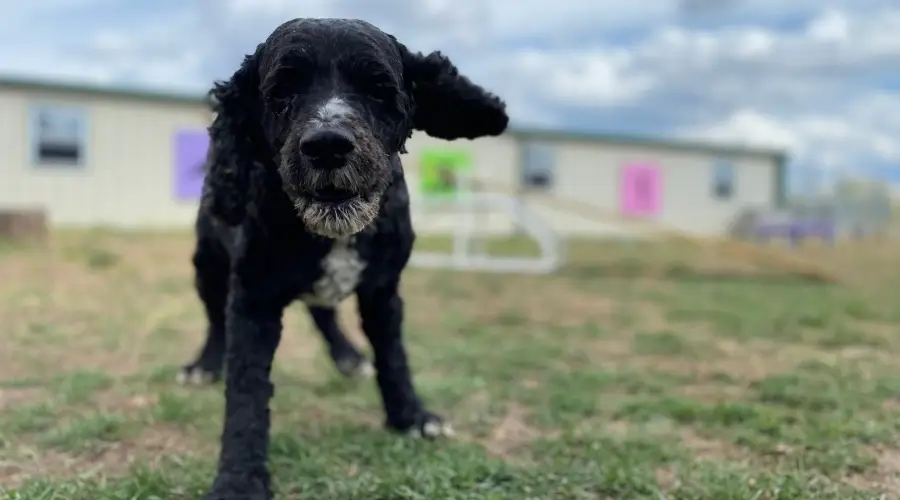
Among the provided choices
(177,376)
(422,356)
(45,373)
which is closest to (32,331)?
(45,373)

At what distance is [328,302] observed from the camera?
3074 mm

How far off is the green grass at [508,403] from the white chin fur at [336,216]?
2.89ft

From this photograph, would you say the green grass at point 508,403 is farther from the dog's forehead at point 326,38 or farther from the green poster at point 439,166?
the green poster at point 439,166

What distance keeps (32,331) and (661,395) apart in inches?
175

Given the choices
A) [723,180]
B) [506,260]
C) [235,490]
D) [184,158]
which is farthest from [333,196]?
[723,180]

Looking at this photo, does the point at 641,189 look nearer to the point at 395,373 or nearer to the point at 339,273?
the point at 395,373

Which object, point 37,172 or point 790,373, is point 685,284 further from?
point 37,172

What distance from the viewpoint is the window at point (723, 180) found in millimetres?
29812

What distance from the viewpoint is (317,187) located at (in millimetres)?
2268

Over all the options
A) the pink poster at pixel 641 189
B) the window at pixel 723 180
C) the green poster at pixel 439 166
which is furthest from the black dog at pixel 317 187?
the window at pixel 723 180

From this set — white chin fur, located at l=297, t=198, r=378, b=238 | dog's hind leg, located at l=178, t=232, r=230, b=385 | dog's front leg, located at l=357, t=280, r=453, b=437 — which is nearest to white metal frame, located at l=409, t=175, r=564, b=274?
dog's hind leg, located at l=178, t=232, r=230, b=385

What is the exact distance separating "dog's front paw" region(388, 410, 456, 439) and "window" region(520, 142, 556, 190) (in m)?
23.3

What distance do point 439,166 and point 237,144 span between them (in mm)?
18481

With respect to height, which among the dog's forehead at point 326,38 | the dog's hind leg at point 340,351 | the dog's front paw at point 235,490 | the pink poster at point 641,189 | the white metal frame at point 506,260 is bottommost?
the dog's front paw at point 235,490
